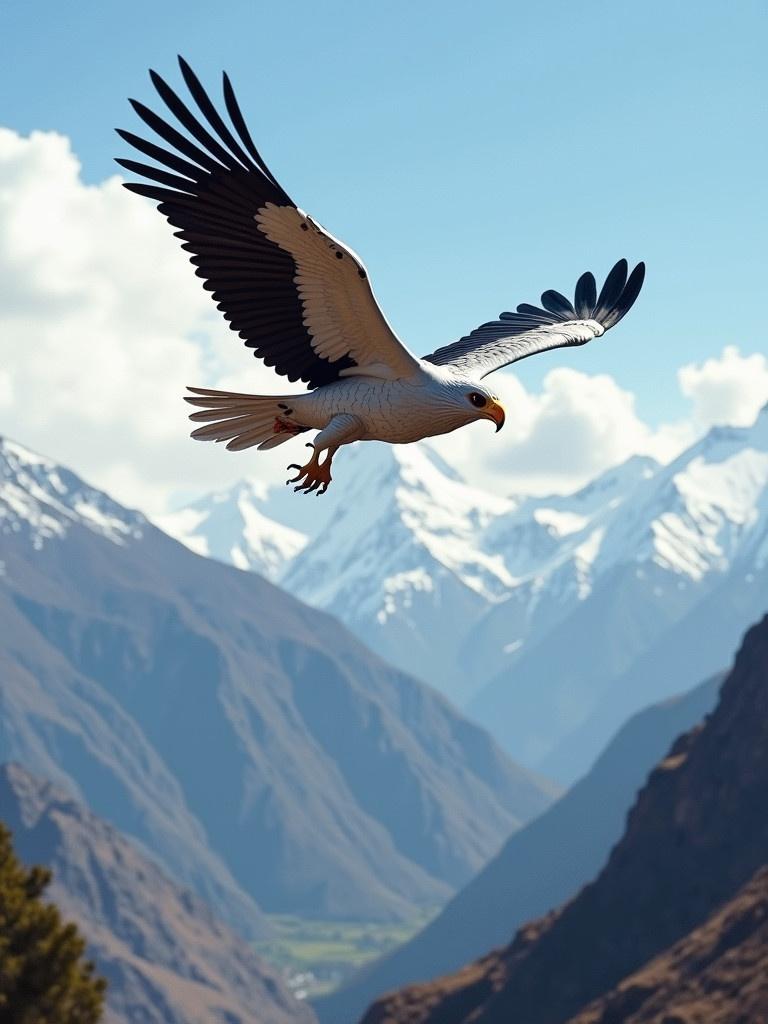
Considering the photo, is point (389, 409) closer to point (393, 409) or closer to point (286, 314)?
point (393, 409)

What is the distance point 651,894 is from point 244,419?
146 meters

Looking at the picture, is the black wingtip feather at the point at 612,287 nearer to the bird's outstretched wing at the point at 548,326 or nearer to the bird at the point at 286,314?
the bird's outstretched wing at the point at 548,326

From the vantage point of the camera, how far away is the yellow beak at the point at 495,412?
14797 millimetres

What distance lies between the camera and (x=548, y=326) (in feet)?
74.6

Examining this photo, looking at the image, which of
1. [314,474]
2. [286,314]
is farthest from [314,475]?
[286,314]

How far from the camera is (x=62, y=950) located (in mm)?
58656

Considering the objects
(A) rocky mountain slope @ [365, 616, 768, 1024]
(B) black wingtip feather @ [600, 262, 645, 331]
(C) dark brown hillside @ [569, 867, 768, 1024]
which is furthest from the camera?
(A) rocky mountain slope @ [365, 616, 768, 1024]

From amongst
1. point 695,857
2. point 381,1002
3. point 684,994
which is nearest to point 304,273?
point 684,994

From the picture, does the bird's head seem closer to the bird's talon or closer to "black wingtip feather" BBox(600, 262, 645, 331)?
the bird's talon

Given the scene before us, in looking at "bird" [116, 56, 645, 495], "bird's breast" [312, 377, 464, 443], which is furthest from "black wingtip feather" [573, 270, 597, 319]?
"bird's breast" [312, 377, 464, 443]

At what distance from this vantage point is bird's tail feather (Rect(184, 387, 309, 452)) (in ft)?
54.6

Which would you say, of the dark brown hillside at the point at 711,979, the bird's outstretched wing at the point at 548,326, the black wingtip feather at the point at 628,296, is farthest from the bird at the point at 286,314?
the dark brown hillside at the point at 711,979

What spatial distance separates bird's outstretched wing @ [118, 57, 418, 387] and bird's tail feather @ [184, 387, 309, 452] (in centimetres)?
39

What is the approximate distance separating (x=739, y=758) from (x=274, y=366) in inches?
5957
